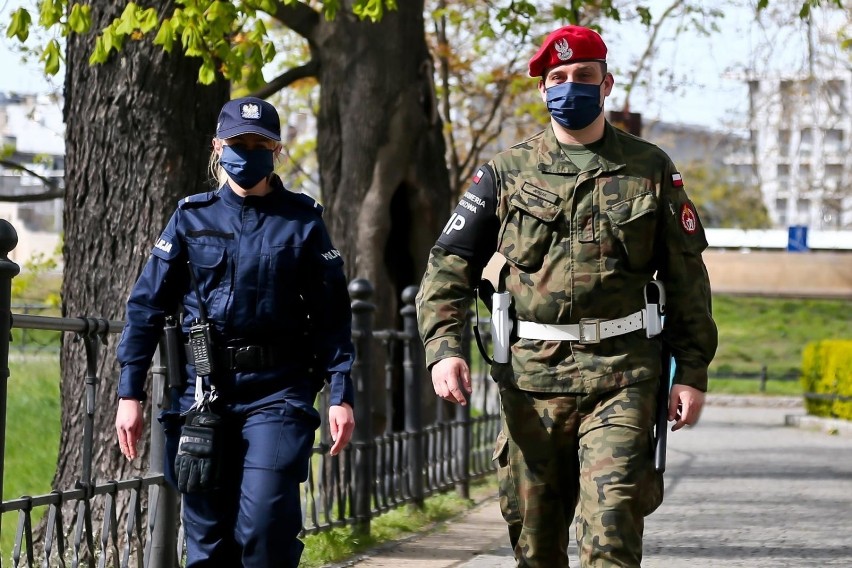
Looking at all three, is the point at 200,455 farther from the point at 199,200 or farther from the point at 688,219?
the point at 688,219

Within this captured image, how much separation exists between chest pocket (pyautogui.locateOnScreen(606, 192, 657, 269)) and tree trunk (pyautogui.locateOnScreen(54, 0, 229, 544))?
12.3ft

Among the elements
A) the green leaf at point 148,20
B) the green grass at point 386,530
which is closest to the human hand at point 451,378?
the green grass at point 386,530

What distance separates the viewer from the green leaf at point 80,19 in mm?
7758

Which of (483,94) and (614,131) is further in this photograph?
(483,94)

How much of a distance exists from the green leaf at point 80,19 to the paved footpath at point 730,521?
3141 mm

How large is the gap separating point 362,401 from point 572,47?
4028 millimetres

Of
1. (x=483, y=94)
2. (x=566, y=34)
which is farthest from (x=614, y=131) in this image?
(x=483, y=94)

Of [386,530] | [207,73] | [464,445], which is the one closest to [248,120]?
[207,73]

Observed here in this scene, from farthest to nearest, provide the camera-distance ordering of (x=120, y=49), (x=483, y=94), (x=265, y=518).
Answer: (x=483, y=94)
(x=120, y=49)
(x=265, y=518)

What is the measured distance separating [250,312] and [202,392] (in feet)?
0.93

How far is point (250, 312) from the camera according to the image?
4500mm

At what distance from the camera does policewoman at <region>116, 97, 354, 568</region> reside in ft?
14.5

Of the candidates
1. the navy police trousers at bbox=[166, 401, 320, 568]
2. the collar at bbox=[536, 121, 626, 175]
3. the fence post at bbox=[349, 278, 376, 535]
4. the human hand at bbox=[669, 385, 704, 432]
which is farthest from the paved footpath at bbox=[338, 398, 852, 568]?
Result: the collar at bbox=[536, 121, 626, 175]

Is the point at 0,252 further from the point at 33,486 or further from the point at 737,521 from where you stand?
the point at 33,486
